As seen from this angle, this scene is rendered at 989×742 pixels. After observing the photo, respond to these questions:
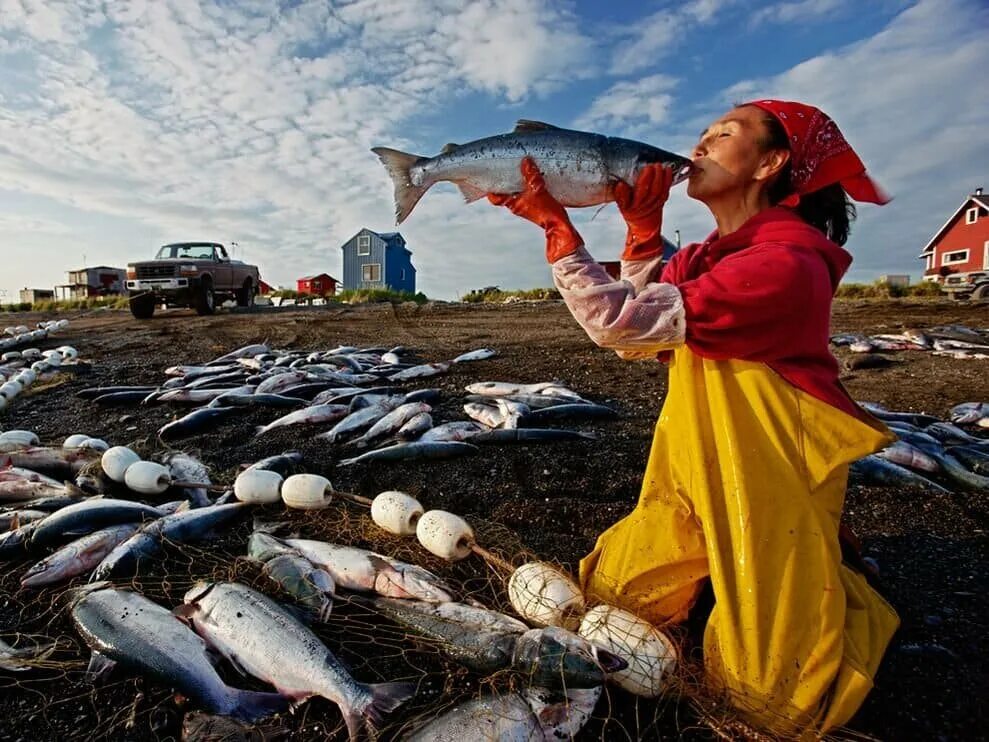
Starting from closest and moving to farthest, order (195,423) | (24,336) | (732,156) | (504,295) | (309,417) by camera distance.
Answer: (732,156) → (195,423) → (309,417) → (24,336) → (504,295)

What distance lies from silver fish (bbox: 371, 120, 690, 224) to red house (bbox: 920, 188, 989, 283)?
3481cm

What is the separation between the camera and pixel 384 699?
194 centimetres

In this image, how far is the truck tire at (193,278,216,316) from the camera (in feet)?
58.2

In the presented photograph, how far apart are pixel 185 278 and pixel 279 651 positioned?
57.8 feet

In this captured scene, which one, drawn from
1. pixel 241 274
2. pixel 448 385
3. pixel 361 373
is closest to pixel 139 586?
pixel 448 385

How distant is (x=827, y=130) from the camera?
202 centimetres

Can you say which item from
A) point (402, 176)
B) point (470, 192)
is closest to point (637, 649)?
point (470, 192)

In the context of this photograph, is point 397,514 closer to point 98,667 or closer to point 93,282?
point 98,667

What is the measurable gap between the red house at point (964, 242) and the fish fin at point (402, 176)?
115 feet

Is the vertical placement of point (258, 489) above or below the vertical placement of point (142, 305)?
below

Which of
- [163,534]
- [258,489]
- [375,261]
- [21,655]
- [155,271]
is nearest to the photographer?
[21,655]

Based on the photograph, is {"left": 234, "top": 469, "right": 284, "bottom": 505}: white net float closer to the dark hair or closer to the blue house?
the dark hair

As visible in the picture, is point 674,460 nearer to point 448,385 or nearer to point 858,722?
point 858,722

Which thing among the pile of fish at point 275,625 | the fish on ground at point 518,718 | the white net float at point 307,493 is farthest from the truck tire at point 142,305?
the fish on ground at point 518,718
